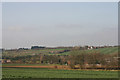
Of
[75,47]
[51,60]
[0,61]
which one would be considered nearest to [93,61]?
[75,47]

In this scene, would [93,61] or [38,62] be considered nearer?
[93,61]

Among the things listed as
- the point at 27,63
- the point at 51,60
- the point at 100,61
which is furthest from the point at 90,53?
the point at 27,63

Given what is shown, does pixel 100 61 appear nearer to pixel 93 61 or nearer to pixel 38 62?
pixel 93 61

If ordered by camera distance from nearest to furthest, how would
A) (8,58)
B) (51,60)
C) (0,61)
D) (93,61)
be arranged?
(0,61)
(93,61)
(8,58)
(51,60)

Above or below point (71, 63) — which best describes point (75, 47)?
above

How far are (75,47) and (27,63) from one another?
1010 cm

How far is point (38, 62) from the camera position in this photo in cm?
4788

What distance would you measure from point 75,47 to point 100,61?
17.5ft

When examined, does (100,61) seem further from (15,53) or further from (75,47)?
(15,53)

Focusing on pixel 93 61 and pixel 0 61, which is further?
pixel 93 61

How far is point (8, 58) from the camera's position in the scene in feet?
149

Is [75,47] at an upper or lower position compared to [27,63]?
upper

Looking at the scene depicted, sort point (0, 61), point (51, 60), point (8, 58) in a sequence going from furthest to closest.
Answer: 1. point (51, 60)
2. point (8, 58)
3. point (0, 61)

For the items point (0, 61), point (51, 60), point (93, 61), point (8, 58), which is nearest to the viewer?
point (0, 61)
